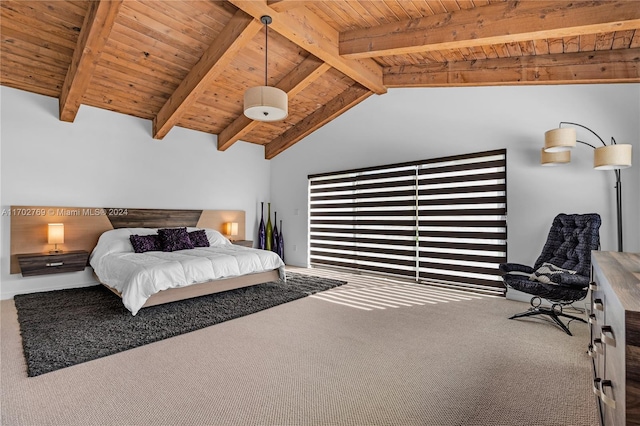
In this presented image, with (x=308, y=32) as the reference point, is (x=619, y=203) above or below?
below

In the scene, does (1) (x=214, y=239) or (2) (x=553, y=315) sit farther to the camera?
(1) (x=214, y=239)

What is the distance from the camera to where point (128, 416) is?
1.85 meters

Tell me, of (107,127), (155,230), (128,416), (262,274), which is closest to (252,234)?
(155,230)

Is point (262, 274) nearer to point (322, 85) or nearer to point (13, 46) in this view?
point (322, 85)

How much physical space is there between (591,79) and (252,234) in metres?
6.27

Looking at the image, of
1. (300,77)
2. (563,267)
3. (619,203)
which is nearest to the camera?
(619,203)

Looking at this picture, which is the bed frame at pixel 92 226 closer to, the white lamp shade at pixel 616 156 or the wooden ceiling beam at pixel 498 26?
the wooden ceiling beam at pixel 498 26

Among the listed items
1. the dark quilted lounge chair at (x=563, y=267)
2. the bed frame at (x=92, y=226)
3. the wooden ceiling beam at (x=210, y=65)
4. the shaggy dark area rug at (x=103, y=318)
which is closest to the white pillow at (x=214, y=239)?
the bed frame at (x=92, y=226)

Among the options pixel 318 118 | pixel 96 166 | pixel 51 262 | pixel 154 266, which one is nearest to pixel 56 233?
pixel 51 262

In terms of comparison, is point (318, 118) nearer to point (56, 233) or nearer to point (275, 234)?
point (275, 234)

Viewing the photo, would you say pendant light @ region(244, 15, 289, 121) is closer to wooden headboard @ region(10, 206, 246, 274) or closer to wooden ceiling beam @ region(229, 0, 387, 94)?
wooden ceiling beam @ region(229, 0, 387, 94)

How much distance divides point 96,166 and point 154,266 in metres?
2.71

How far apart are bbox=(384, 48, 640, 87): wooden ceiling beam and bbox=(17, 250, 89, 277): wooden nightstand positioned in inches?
215

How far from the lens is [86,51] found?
362 centimetres
